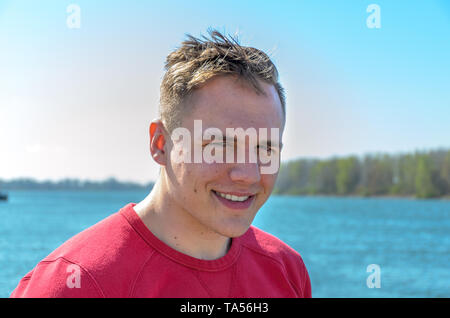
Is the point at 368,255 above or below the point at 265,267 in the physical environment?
below

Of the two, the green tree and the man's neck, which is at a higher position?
the man's neck

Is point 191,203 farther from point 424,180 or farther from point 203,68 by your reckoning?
point 424,180

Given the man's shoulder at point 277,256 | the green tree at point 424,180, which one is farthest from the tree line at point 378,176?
the man's shoulder at point 277,256

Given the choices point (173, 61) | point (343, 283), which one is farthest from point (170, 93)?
point (343, 283)

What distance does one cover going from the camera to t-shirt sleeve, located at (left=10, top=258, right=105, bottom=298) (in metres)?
1.64

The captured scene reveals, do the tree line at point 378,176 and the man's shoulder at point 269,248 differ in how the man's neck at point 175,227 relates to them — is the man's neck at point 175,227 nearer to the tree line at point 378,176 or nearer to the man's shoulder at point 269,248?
the man's shoulder at point 269,248

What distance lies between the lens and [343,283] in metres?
25.3

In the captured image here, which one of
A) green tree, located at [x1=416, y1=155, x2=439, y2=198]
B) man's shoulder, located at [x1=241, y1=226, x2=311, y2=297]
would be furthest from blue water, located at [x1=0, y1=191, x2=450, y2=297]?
man's shoulder, located at [x1=241, y1=226, x2=311, y2=297]

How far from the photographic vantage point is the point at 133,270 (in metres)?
1.78

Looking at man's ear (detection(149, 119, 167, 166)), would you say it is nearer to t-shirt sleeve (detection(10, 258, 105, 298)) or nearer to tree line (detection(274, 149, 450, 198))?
t-shirt sleeve (detection(10, 258, 105, 298))

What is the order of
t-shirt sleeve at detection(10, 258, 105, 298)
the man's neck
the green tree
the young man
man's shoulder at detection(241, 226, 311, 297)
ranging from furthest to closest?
the green tree
man's shoulder at detection(241, 226, 311, 297)
the man's neck
the young man
t-shirt sleeve at detection(10, 258, 105, 298)

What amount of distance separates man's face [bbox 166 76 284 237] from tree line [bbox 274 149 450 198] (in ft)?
259
